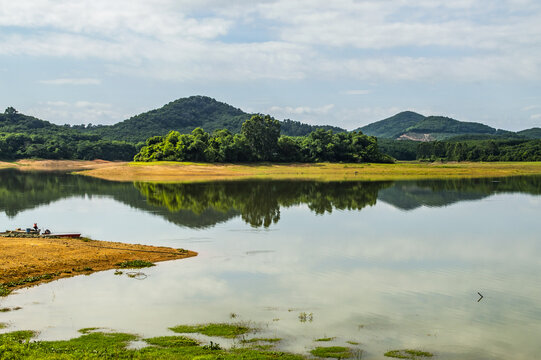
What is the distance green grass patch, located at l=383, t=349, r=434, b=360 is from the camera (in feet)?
43.4

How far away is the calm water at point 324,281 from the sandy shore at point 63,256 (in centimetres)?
142

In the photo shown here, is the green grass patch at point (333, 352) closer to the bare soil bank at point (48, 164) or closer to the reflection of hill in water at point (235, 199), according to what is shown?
the reflection of hill in water at point (235, 199)

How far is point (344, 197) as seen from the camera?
5781 cm

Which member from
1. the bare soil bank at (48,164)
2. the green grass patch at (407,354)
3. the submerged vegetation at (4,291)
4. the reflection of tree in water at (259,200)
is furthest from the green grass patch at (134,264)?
the bare soil bank at (48,164)

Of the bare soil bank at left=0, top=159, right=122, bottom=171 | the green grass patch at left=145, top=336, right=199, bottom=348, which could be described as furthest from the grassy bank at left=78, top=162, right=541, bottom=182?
the green grass patch at left=145, top=336, right=199, bottom=348

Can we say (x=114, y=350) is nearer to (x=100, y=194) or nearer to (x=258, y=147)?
(x=100, y=194)

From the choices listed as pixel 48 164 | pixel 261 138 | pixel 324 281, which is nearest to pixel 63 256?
pixel 324 281

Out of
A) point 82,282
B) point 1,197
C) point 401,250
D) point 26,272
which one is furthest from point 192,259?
point 1,197

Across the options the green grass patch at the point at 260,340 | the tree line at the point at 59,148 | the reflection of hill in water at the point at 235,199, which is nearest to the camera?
the green grass patch at the point at 260,340

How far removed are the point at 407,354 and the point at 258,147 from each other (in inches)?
4731

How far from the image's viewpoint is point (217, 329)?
15.1 metres

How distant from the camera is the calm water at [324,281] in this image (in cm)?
1526

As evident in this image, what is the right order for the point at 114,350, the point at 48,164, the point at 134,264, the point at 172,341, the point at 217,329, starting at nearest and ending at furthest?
1. the point at 114,350
2. the point at 172,341
3. the point at 217,329
4. the point at 134,264
5. the point at 48,164

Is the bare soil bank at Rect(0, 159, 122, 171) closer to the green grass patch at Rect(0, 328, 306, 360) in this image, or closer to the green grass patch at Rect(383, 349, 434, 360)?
the green grass patch at Rect(0, 328, 306, 360)
